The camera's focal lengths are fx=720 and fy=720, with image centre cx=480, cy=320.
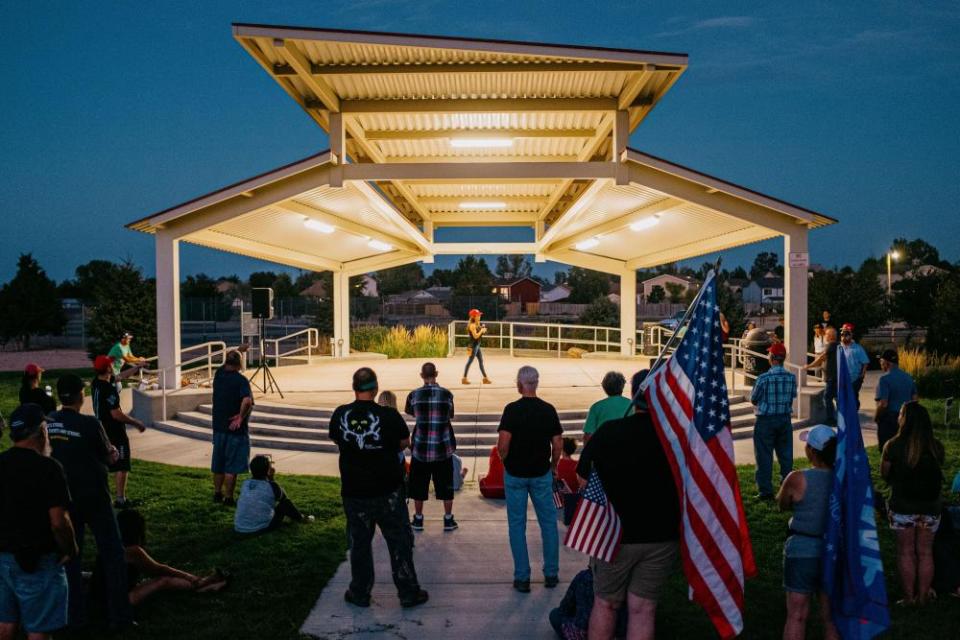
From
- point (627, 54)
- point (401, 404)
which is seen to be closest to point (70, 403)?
point (401, 404)

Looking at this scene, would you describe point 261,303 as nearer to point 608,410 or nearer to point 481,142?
point 481,142

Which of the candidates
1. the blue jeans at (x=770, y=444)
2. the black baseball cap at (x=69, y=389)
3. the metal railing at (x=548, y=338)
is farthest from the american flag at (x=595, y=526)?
the metal railing at (x=548, y=338)

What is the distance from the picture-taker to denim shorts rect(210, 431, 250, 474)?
8.20 meters

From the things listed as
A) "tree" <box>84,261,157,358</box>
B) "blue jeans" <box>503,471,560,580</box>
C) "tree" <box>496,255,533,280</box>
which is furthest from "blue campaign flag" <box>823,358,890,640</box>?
"tree" <box>496,255,533,280</box>

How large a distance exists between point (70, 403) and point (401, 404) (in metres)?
9.15

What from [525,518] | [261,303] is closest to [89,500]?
[525,518]

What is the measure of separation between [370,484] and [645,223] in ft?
44.5

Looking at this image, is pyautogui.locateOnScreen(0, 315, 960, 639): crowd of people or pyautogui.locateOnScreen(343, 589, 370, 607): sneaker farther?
pyautogui.locateOnScreen(343, 589, 370, 607): sneaker

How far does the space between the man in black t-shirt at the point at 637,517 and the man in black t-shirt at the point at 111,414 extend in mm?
5815

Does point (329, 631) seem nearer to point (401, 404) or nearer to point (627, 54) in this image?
point (401, 404)

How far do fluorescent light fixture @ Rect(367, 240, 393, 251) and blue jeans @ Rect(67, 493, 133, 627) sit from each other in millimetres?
17318

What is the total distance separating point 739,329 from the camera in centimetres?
3334

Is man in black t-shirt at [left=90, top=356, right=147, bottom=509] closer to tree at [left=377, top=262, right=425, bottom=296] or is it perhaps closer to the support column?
the support column

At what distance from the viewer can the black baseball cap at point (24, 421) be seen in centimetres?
401
